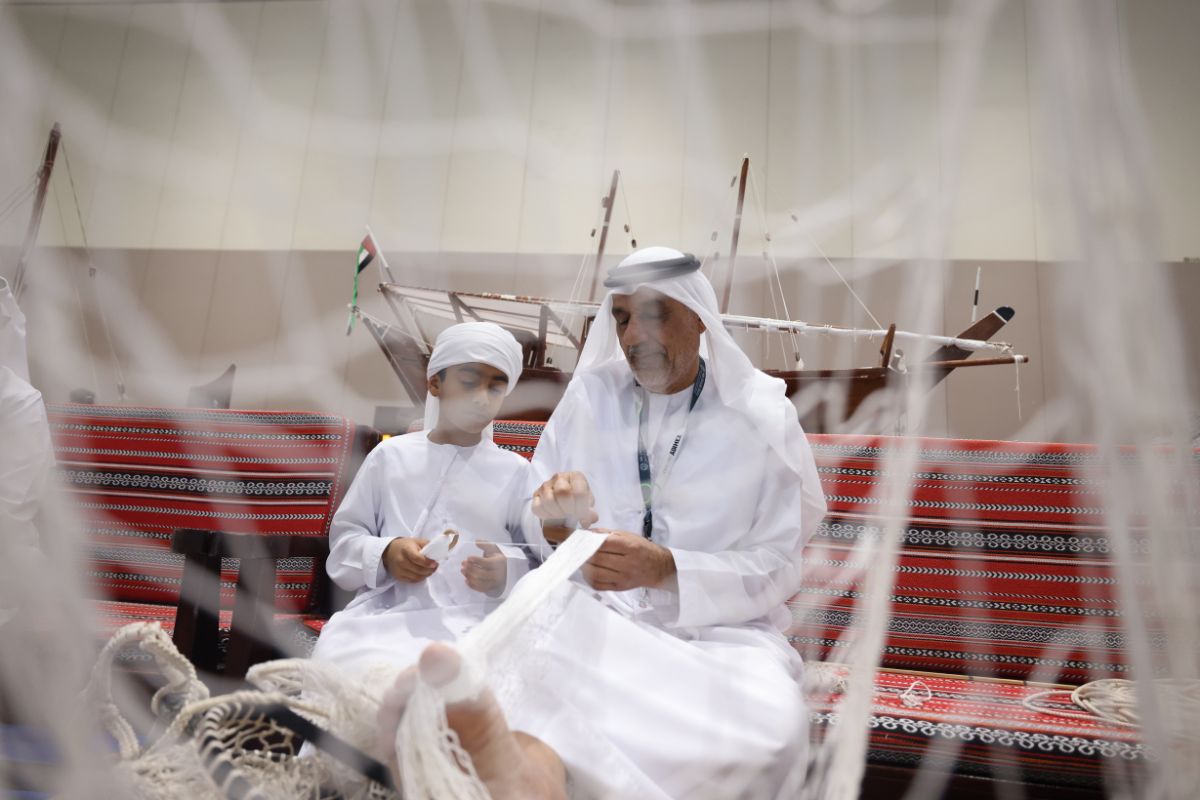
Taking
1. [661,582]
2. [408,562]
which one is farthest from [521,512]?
[661,582]

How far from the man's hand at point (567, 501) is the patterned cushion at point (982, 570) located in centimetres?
73

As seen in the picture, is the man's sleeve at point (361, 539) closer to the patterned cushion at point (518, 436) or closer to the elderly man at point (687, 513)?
the elderly man at point (687, 513)

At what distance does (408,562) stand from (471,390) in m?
0.29

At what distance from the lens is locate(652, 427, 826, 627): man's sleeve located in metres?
→ 0.96

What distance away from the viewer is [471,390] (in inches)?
45.1

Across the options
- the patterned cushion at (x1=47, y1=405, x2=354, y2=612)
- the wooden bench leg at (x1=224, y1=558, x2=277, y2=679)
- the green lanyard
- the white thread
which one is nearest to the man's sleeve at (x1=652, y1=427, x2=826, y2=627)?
the green lanyard

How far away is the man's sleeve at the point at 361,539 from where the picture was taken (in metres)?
1.13

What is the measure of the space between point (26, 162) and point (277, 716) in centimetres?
46

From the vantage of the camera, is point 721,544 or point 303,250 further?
point 721,544

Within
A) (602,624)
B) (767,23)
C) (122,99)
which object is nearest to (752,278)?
(767,23)

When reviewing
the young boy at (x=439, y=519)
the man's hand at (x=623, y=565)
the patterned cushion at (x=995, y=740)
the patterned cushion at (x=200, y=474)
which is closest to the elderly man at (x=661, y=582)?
the man's hand at (x=623, y=565)

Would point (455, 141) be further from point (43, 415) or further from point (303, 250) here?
point (43, 415)

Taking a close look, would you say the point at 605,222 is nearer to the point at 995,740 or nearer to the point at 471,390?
the point at 471,390

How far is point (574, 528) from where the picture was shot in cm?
89
